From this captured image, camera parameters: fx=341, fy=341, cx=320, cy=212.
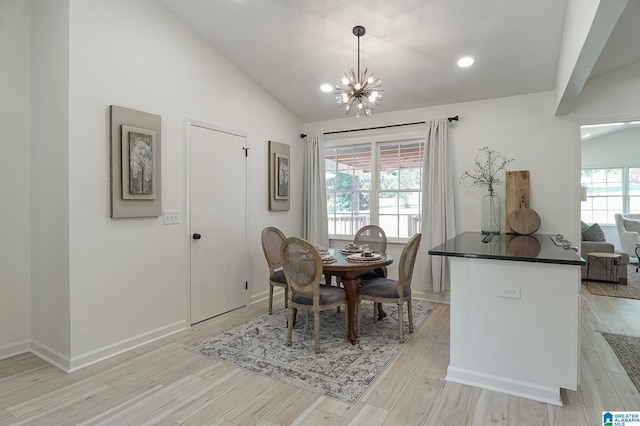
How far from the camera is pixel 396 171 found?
496 centimetres

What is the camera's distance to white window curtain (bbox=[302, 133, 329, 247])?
525cm

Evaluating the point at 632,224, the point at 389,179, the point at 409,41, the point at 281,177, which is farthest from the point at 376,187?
the point at 632,224

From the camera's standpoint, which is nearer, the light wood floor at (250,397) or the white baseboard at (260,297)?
the light wood floor at (250,397)

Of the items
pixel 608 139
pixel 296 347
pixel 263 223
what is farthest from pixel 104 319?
pixel 608 139

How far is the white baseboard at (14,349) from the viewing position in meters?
2.95

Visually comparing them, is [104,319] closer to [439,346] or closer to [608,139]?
[439,346]

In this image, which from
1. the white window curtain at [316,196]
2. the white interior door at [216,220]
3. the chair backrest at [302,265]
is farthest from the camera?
the white window curtain at [316,196]

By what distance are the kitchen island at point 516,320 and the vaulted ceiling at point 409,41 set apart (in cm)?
204

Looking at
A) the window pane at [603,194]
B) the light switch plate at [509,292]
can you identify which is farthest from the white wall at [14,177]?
the window pane at [603,194]

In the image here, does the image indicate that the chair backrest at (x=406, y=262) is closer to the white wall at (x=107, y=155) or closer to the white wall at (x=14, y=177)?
the white wall at (x=107, y=155)

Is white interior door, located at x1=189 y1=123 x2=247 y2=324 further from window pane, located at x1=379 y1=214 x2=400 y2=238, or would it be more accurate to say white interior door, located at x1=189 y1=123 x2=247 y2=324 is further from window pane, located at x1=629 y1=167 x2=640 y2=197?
window pane, located at x1=629 y1=167 x2=640 y2=197

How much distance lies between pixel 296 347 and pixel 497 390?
1.60 m

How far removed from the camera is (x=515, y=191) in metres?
4.03

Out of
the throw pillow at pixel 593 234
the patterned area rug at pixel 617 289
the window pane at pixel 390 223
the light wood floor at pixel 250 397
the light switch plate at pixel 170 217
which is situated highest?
the light switch plate at pixel 170 217
